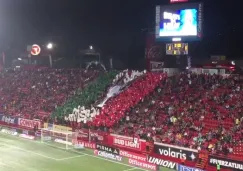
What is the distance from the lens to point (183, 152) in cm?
2595

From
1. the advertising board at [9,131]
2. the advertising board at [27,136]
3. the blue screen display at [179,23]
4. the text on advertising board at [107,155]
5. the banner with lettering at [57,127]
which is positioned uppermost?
the blue screen display at [179,23]

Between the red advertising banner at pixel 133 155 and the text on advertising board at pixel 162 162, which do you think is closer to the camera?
the text on advertising board at pixel 162 162

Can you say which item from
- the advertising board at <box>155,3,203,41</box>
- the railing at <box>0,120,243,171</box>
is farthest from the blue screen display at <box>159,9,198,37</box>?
the railing at <box>0,120,243,171</box>

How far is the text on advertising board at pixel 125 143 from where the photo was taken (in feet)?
96.3

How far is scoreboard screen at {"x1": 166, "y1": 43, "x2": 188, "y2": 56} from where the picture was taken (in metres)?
34.5

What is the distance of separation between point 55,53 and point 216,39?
27973 millimetres

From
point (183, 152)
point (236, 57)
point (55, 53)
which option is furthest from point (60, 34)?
point (183, 152)

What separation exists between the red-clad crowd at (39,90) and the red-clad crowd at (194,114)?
36.9 feet

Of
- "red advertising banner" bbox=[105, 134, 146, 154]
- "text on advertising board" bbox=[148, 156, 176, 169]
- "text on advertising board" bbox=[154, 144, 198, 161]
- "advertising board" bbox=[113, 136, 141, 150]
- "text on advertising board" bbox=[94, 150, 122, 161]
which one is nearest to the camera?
"text on advertising board" bbox=[154, 144, 198, 161]

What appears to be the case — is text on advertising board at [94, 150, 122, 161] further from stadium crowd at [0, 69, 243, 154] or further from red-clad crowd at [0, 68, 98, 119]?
red-clad crowd at [0, 68, 98, 119]

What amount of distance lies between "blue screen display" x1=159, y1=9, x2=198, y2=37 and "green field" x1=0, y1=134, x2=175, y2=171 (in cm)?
1267

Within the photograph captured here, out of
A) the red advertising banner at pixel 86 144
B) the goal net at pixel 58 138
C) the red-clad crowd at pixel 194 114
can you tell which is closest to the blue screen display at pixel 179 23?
the red-clad crowd at pixel 194 114

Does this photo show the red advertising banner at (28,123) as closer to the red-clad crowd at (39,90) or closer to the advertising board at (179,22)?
the red-clad crowd at (39,90)

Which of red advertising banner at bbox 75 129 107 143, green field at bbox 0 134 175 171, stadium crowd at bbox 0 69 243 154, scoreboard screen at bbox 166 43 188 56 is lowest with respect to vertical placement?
green field at bbox 0 134 175 171
